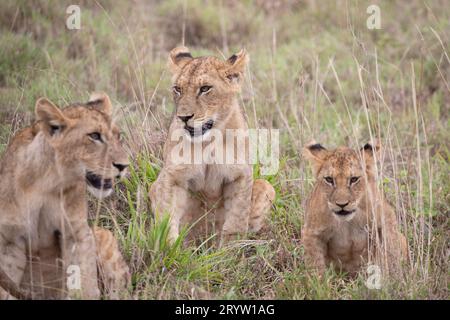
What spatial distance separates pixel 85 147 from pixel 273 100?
3973 millimetres

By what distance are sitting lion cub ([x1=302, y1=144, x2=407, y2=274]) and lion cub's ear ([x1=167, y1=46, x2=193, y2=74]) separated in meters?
1.30

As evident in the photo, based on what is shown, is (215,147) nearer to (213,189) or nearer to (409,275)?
(213,189)

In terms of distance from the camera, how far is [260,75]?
9.83m

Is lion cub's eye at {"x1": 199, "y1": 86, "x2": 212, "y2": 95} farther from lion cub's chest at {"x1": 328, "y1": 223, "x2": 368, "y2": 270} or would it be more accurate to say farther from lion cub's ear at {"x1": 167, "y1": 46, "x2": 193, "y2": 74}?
lion cub's chest at {"x1": 328, "y1": 223, "x2": 368, "y2": 270}

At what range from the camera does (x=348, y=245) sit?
620 cm

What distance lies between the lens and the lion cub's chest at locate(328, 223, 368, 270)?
20.2 feet

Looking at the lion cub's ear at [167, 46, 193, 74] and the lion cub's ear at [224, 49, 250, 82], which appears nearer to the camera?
the lion cub's ear at [224, 49, 250, 82]

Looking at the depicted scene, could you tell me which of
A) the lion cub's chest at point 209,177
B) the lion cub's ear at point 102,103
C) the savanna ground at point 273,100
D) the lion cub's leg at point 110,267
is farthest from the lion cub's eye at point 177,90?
the lion cub's leg at point 110,267

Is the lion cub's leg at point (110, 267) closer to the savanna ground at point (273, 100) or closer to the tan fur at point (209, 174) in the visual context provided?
the savanna ground at point (273, 100)

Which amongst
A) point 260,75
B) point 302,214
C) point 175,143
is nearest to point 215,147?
point 175,143

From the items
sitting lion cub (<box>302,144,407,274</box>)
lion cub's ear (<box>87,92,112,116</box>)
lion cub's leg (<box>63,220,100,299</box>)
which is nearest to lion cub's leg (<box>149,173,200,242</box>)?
sitting lion cub (<box>302,144,407,274</box>)

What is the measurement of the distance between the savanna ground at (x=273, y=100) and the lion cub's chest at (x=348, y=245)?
19cm

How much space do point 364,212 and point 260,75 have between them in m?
4.03
